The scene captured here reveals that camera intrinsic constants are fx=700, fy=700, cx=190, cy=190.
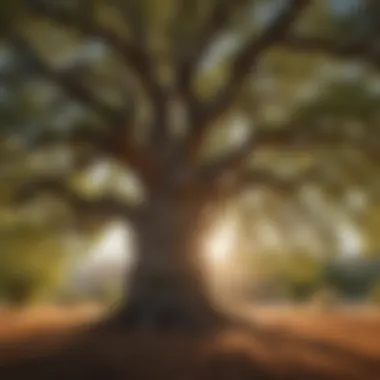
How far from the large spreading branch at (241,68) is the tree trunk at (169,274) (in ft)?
0.34

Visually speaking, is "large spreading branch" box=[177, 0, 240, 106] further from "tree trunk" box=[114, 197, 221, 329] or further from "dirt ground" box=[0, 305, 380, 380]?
"dirt ground" box=[0, 305, 380, 380]

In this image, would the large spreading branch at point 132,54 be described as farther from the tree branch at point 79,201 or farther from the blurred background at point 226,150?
the tree branch at point 79,201

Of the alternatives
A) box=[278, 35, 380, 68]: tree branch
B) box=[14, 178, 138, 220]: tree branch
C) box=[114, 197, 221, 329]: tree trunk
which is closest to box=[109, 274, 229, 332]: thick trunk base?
box=[114, 197, 221, 329]: tree trunk

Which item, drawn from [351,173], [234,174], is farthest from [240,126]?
[351,173]

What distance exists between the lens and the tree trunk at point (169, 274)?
0.98m

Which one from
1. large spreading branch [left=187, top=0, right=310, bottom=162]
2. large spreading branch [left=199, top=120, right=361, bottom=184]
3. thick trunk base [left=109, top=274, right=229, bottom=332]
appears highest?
large spreading branch [left=187, top=0, right=310, bottom=162]

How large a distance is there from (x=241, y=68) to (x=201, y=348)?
41 centimetres

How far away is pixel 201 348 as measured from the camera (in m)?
0.93

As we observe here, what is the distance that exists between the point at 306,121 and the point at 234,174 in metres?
0.13

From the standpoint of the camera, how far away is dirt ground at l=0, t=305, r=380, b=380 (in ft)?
2.88

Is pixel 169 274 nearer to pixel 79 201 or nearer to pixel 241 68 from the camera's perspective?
pixel 79 201

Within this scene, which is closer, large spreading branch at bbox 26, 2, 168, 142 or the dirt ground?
the dirt ground

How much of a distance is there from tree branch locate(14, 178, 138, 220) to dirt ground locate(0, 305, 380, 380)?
14cm

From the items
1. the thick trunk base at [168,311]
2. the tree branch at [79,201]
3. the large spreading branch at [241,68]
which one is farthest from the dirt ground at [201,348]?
the large spreading branch at [241,68]
